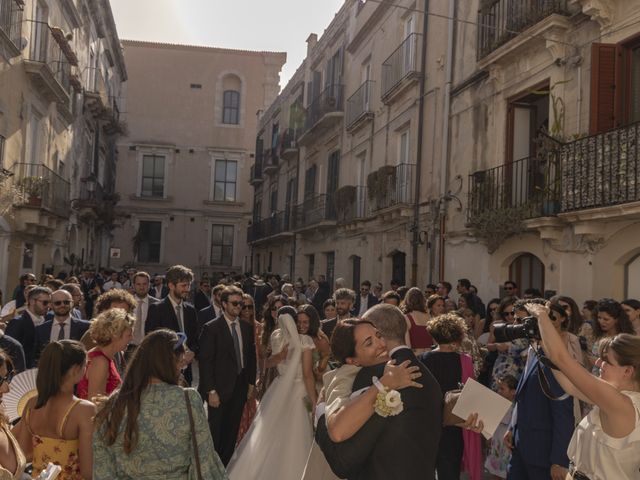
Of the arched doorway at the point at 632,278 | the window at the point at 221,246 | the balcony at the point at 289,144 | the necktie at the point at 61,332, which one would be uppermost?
the balcony at the point at 289,144

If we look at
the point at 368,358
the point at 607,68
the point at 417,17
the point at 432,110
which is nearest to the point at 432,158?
the point at 432,110

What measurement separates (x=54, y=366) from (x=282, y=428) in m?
3.10

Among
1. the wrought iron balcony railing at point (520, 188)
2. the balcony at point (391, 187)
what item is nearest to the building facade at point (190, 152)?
the balcony at point (391, 187)

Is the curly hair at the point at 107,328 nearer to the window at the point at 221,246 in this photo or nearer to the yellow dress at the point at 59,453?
the yellow dress at the point at 59,453

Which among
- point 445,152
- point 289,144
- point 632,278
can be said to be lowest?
point 632,278

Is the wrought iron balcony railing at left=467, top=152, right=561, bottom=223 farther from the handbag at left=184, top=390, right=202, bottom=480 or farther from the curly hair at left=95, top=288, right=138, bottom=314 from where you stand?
the handbag at left=184, top=390, right=202, bottom=480

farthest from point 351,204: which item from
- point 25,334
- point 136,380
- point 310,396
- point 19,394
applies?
point 136,380

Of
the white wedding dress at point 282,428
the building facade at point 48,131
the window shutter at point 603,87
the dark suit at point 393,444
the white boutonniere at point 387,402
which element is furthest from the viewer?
the building facade at point 48,131

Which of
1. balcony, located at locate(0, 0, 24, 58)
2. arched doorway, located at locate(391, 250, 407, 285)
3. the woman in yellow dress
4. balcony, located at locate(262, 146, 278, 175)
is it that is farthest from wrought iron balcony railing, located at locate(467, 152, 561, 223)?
balcony, located at locate(262, 146, 278, 175)

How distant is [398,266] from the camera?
16.8 metres

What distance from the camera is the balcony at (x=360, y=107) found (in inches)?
748

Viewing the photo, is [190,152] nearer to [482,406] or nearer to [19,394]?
[19,394]

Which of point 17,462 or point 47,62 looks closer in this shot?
point 17,462

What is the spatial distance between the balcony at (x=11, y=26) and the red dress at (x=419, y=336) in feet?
35.5
